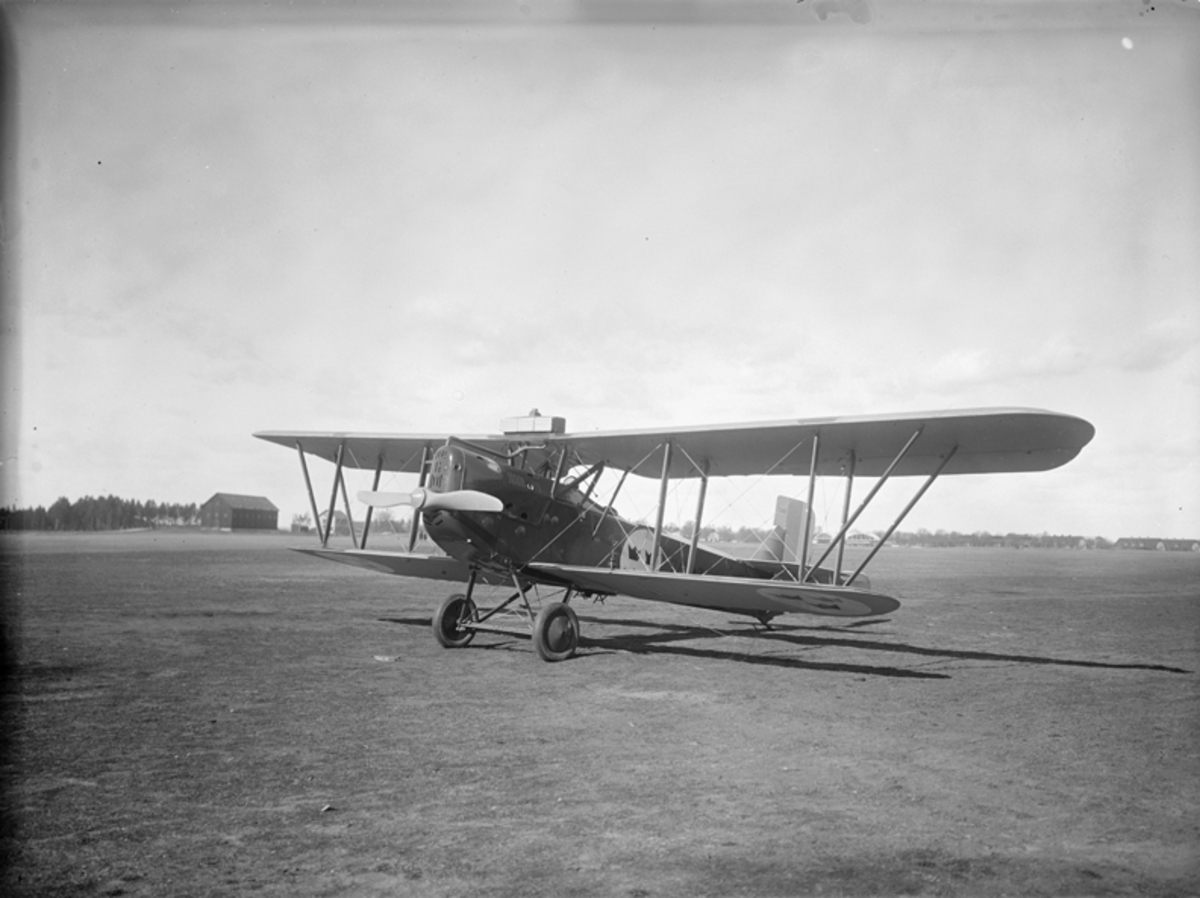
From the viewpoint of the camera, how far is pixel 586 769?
524cm

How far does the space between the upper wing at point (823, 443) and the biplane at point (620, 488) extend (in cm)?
3

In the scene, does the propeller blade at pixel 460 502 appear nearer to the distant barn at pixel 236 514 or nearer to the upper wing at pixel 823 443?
the upper wing at pixel 823 443

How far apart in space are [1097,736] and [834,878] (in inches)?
168

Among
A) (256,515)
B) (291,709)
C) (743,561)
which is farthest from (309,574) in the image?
(256,515)

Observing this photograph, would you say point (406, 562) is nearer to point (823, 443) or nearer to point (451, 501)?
point (451, 501)

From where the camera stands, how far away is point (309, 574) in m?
27.8

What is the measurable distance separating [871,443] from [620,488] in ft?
13.5

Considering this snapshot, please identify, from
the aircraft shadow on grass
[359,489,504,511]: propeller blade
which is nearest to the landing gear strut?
the aircraft shadow on grass

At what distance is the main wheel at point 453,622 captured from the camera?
11.0 m

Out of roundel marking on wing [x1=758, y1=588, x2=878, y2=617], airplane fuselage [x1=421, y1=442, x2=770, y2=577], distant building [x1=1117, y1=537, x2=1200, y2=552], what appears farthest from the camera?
distant building [x1=1117, y1=537, x2=1200, y2=552]

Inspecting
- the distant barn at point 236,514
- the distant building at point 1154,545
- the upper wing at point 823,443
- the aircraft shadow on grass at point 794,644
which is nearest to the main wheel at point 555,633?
the aircraft shadow on grass at point 794,644

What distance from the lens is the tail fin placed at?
15.4 meters

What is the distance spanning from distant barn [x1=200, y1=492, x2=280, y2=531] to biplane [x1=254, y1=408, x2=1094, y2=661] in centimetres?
9142

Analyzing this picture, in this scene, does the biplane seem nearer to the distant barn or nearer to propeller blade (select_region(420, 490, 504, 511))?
propeller blade (select_region(420, 490, 504, 511))
